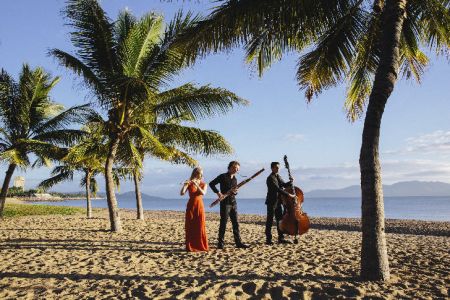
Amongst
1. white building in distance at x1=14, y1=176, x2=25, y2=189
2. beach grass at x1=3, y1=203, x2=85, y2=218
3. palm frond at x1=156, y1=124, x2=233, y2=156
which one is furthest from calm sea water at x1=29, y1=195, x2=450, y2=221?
palm frond at x1=156, y1=124, x2=233, y2=156

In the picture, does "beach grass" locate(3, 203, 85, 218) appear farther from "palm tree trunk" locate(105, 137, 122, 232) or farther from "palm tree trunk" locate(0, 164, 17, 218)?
"palm tree trunk" locate(105, 137, 122, 232)

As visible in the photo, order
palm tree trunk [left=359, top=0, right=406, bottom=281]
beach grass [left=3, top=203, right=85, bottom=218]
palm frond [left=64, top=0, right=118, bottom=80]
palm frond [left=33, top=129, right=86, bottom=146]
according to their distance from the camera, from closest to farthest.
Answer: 1. palm tree trunk [left=359, top=0, right=406, bottom=281]
2. palm frond [left=64, top=0, right=118, bottom=80]
3. palm frond [left=33, top=129, right=86, bottom=146]
4. beach grass [left=3, top=203, right=85, bottom=218]

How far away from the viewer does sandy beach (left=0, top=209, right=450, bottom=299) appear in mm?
4980

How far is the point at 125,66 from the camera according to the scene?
11.4m

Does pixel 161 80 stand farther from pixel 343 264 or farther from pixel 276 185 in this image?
pixel 343 264

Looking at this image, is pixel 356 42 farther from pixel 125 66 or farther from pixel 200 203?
pixel 125 66

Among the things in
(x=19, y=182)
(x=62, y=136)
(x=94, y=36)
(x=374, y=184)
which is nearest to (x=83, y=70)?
(x=94, y=36)

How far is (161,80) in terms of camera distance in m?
11.9

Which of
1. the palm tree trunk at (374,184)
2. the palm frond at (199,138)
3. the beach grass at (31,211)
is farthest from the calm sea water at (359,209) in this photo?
the palm tree trunk at (374,184)

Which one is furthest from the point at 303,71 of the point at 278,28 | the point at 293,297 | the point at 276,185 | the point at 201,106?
the point at 293,297

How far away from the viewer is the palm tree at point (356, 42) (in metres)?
5.23

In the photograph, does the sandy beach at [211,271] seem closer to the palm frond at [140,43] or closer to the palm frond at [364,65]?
the palm frond at [364,65]

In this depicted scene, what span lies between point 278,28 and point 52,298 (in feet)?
19.1

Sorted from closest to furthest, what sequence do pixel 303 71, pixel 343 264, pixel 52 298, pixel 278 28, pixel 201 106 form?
1. pixel 52 298
2. pixel 343 264
3. pixel 278 28
4. pixel 303 71
5. pixel 201 106
